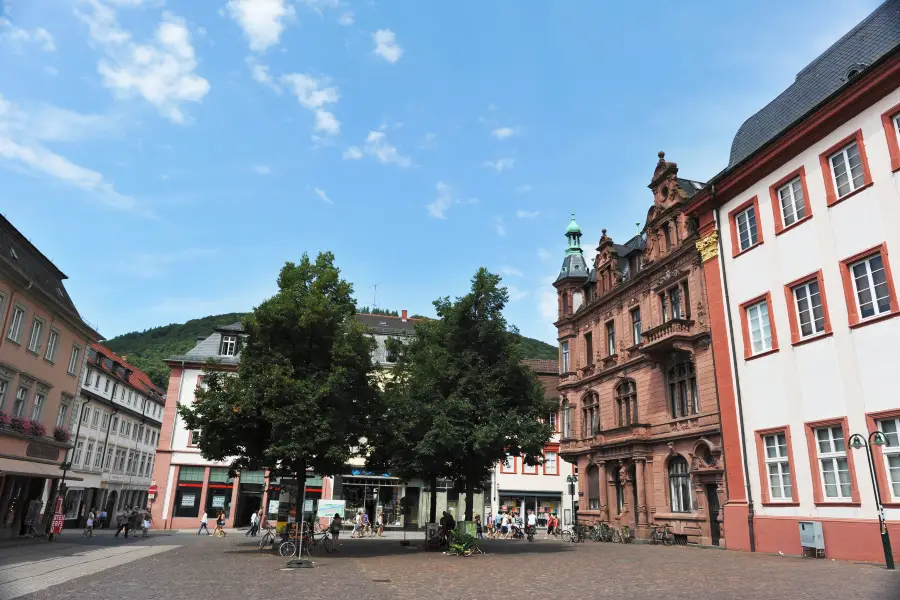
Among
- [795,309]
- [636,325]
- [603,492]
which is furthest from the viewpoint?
[603,492]

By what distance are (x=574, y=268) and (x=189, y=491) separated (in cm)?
3148

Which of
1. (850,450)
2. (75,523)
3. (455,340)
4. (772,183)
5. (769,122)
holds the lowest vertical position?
(75,523)

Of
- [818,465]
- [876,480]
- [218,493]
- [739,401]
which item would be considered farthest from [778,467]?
[218,493]

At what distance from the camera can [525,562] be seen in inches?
768

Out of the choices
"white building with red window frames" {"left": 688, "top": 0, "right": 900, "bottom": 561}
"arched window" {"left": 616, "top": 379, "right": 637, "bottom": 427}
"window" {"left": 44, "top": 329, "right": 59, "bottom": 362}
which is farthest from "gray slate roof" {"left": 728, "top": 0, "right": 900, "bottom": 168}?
"window" {"left": 44, "top": 329, "right": 59, "bottom": 362}

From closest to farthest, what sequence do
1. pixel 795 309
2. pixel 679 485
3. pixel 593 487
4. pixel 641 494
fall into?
pixel 795 309, pixel 679 485, pixel 641 494, pixel 593 487

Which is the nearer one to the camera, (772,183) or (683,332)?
(772,183)

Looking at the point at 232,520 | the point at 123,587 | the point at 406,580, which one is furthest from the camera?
the point at 232,520

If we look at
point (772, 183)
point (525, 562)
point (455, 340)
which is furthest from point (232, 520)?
point (772, 183)

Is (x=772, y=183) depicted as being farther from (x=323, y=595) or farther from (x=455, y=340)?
(x=323, y=595)

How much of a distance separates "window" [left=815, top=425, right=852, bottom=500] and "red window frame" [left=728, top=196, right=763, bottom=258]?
727cm

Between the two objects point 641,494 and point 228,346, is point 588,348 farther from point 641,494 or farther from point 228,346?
point 228,346

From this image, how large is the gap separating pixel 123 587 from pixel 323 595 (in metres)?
4.59

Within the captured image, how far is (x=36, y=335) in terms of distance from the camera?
28.8 m
